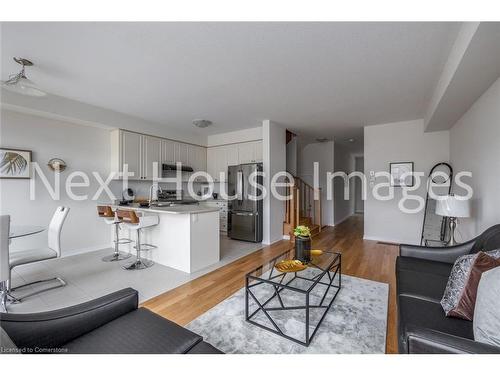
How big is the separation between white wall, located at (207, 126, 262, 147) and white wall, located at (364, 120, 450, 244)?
8.11ft

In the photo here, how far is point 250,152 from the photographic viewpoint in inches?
208

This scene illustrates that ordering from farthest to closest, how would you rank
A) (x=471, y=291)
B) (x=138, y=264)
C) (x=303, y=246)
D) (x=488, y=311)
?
(x=138, y=264) < (x=303, y=246) < (x=471, y=291) < (x=488, y=311)

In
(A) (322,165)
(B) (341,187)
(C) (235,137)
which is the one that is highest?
(C) (235,137)

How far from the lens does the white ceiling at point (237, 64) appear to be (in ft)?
6.21

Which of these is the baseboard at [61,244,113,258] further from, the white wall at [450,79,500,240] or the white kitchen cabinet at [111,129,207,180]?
the white wall at [450,79,500,240]

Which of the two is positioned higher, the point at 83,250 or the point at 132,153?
the point at 132,153

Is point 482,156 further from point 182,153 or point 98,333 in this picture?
point 182,153

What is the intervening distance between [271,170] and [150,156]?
257cm

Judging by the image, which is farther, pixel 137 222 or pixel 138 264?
pixel 138 264

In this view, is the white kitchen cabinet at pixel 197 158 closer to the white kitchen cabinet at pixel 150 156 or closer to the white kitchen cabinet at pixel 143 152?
the white kitchen cabinet at pixel 143 152

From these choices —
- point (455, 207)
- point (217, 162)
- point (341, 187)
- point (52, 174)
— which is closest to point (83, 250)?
point (52, 174)

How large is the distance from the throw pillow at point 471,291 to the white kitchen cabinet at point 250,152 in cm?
415

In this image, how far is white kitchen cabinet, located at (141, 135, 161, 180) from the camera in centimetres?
452
